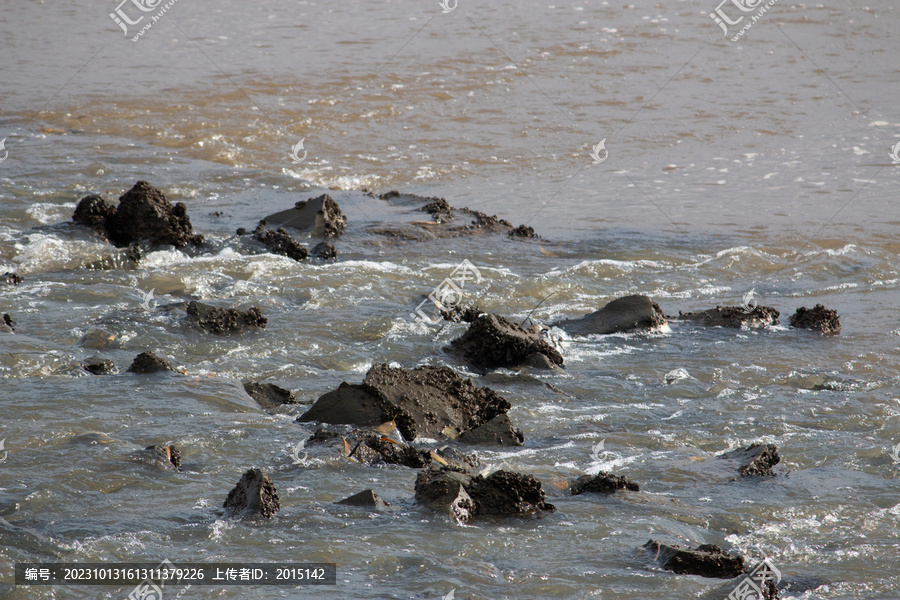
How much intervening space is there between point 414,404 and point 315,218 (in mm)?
4840

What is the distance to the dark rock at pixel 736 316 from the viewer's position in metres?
7.87

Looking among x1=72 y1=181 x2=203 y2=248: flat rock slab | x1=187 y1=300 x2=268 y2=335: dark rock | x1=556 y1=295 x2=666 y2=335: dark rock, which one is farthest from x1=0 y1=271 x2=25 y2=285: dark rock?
x1=556 y1=295 x2=666 y2=335: dark rock

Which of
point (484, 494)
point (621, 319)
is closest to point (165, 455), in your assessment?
point (484, 494)

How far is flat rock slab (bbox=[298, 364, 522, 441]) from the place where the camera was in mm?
5191

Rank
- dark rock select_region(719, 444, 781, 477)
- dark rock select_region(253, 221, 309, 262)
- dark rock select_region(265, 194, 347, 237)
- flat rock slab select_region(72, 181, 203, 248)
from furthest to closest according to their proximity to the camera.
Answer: dark rock select_region(265, 194, 347, 237)
dark rock select_region(253, 221, 309, 262)
flat rock slab select_region(72, 181, 203, 248)
dark rock select_region(719, 444, 781, 477)

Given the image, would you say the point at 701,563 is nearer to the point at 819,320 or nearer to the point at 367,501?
the point at 367,501

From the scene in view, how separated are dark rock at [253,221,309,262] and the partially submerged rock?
16.9 feet

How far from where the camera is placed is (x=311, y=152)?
44.5 feet

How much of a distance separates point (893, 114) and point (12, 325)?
1556cm

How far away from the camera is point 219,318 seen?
22.6 feet

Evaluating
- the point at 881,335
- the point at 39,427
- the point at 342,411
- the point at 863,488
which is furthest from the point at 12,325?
the point at 881,335

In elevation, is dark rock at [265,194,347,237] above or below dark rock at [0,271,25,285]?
above

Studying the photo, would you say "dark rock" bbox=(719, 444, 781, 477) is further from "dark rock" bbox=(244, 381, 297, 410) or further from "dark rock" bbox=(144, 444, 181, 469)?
"dark rock" bbox=(144, 444, 181, 469)

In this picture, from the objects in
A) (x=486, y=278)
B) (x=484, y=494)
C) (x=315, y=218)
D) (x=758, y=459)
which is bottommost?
(x=486, y=278)
